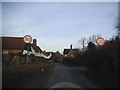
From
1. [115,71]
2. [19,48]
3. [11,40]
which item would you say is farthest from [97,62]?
[11,40]

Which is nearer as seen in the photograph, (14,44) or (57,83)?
(57,83)

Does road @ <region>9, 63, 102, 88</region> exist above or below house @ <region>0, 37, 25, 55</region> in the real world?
below

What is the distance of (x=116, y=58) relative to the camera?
31.4 ft

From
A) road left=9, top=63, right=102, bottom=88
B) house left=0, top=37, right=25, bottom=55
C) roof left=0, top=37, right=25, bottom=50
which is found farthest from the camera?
roof left=0, top=37, right=25, bottom=50

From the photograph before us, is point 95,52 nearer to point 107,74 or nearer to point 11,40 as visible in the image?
point 107,74

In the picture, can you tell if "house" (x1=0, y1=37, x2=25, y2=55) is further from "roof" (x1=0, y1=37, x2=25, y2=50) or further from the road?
→ the road

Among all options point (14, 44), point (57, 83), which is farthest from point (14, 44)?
point (57, 83)

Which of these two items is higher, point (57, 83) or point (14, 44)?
point (14, 44)

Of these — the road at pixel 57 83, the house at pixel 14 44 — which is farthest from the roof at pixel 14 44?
the road at pixel 57 83

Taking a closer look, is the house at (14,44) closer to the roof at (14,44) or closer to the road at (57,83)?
the roof at (14,44)

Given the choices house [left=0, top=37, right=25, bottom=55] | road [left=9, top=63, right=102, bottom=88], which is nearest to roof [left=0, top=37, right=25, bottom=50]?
house [left=0, top=37, right=25, bottom=55]

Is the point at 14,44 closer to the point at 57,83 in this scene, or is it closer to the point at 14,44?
the point at 14,44

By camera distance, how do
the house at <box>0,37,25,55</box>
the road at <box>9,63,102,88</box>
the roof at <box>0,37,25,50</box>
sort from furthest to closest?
the roof at <box>0,37,25,50</box>
the house at <box>0,37,25,55</box>
the road at <box>9,63,102,88</box>

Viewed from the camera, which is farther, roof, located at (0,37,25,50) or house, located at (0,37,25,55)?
roof, located at (0,37,25,50)
